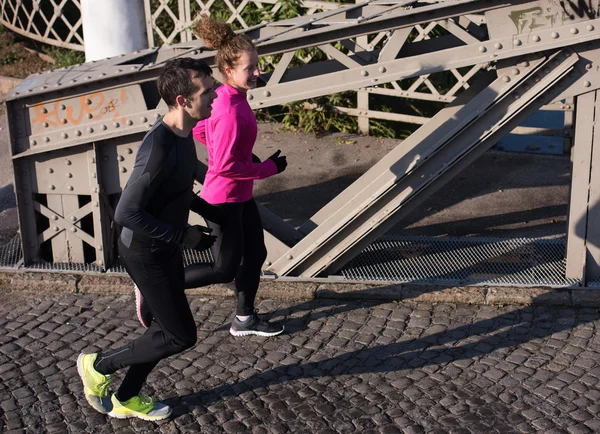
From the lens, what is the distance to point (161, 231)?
177 inches

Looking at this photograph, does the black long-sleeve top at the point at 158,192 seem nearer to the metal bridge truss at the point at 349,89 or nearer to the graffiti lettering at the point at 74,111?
the metal bridge truss at the point at 349,89

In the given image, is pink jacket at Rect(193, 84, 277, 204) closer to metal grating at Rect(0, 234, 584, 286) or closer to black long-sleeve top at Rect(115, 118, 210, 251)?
black long-sleeve top at Rect(115, 118, 210, 251)

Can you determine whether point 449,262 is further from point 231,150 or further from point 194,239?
point 194,239

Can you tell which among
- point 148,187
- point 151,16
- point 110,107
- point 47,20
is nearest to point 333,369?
point 148,187

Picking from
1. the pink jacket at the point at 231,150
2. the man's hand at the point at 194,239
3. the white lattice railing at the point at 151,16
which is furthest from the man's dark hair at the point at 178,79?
the white lattice railing at the point at 151,16

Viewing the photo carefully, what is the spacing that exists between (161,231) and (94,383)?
1.05 m

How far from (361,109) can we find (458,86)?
1.11 metres

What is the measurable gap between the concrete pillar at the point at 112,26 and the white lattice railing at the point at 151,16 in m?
3.05

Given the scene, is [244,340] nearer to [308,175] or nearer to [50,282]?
[50,282]

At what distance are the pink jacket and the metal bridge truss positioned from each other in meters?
0.79

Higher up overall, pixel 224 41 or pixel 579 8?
pixel 579 8

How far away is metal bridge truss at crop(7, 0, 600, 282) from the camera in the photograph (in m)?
6.05

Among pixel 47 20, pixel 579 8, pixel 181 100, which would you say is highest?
pixel 579 8

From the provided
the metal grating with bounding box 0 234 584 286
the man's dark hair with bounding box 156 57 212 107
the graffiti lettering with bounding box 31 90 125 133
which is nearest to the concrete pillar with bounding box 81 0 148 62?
the graffiti lettering with bounding box 31 90 125 133
